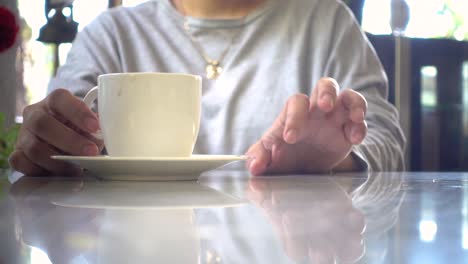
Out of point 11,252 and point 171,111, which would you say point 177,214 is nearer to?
point 11,252

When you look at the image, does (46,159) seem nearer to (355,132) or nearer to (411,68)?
A: (355,132)

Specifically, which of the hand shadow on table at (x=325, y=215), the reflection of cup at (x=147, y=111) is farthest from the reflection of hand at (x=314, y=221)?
the reflection of cup at (x=147, y=111)

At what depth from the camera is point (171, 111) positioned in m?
0.62

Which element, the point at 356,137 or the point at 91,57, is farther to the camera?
the point at 91,57

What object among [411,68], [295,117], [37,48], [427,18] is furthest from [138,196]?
[427,18]

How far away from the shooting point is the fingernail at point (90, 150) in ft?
2.28

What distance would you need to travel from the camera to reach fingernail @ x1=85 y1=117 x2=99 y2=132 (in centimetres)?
69

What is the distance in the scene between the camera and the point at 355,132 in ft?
2.41

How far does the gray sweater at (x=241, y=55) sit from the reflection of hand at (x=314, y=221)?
86 centimetres

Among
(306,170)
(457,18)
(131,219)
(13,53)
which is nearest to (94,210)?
(131,219)

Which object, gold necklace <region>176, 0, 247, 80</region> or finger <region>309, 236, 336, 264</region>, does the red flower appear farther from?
gold necklace <region>176, 0, 247, 80</region>

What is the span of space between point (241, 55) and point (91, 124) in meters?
0.81

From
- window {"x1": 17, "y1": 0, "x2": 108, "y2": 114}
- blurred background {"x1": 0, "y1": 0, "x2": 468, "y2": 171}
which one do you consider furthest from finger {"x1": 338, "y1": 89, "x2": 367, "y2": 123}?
window {"x1": 17, "y1": 0, "x2": 108, "y2": 114}

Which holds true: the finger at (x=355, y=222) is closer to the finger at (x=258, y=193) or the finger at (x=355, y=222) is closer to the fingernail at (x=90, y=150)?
the finger at (x=258, y=193)
